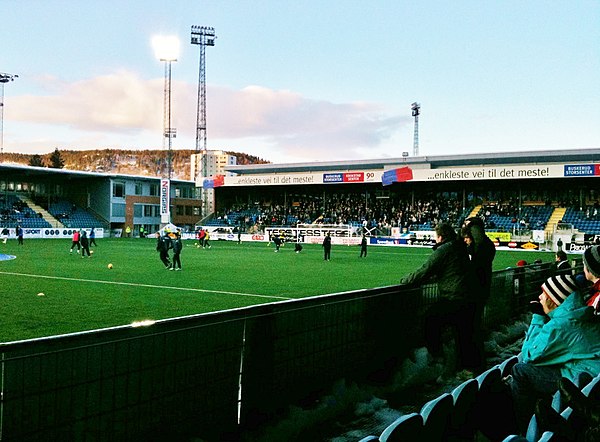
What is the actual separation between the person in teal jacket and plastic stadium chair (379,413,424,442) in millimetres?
1691

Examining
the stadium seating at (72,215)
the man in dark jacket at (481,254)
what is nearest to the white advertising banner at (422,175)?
the stadium seating at (72,215)

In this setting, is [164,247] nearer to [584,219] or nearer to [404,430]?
[404,430]

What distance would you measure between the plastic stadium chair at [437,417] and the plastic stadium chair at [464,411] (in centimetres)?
15

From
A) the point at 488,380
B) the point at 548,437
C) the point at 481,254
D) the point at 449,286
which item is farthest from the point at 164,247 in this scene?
the point at 548,437

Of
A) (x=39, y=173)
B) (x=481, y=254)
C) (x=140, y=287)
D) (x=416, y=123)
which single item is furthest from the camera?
(x=416, y=123)

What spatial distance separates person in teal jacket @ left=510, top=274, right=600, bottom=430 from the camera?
410 cm

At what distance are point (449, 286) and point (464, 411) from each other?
11.2ft

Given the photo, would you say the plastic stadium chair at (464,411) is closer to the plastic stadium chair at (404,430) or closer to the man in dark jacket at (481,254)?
the plastic stadium chair at (404,430)

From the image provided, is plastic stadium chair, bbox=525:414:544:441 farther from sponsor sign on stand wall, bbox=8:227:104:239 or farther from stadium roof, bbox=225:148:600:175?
sponsor sign on stand wall, bbox=8:227:104:239

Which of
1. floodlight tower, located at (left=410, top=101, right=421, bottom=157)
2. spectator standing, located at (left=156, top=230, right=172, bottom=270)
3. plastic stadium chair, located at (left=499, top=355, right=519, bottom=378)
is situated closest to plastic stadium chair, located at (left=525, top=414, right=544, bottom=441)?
plastic stadium chair, located at (left=499, top=355, right=519, bottom=378)

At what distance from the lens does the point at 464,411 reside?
135 inches

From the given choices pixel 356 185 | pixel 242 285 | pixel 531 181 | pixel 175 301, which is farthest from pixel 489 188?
pixel 175 301

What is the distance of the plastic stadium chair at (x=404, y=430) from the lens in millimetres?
2658

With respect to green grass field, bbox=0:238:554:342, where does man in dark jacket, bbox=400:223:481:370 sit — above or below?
above
